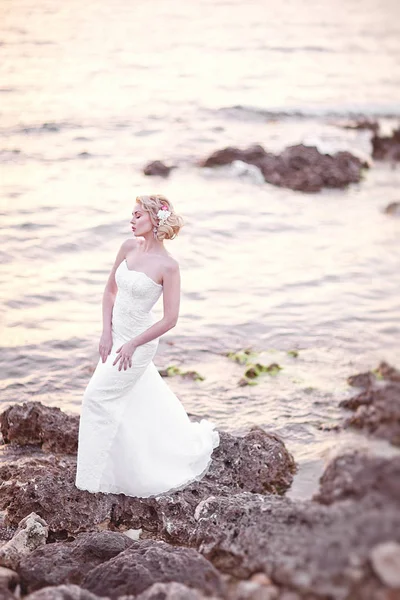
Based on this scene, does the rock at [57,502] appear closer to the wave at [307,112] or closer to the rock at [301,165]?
the rock at [301,165]

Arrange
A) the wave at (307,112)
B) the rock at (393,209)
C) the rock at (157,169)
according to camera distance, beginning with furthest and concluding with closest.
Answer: the wave at (307,112), the rock at (157,169), the rock at (393,209)

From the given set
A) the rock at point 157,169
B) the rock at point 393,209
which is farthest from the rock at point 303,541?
the rock at point 157,169

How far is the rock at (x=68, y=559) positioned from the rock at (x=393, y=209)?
1076 centimetres

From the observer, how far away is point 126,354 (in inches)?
221

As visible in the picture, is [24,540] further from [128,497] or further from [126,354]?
[126,354]

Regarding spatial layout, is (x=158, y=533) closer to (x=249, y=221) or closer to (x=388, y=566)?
(x=388, y=566)

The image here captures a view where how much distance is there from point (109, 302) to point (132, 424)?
0.98 m

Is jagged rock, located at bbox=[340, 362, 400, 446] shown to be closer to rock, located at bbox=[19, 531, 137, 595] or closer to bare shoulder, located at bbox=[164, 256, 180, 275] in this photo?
rock, located at bbox=[19, 531, 137, 595]

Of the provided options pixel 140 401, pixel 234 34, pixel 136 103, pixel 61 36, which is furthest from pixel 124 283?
pixel 234 34

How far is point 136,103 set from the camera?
23.4m

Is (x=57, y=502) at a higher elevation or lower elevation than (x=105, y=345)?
lower

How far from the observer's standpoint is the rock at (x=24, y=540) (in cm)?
494

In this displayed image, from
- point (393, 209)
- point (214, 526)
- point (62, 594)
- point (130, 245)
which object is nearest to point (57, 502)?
point (214, 526)

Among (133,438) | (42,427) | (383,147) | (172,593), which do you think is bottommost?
(42,427)
